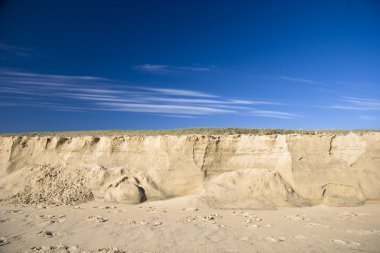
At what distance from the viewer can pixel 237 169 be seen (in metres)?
13.2

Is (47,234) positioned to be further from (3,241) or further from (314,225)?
(314,225)

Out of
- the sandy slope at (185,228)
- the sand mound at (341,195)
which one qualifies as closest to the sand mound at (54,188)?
the sandy slope at (185,228)

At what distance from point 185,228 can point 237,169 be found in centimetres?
446

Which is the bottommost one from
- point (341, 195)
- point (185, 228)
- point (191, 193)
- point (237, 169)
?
point (185, 228)

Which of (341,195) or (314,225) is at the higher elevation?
(341,195)

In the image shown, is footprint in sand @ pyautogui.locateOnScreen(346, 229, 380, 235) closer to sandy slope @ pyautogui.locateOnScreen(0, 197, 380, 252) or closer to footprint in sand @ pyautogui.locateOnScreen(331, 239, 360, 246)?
sandy slope @ pyautogui.locateOnScreen(0, 197, 380, 252)

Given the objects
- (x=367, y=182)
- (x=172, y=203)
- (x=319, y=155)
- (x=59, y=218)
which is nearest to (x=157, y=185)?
(x=172, y=203)

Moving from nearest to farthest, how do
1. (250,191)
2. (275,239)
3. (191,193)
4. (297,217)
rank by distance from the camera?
(275,239) < (297,217) < (250,191) < (191,193)

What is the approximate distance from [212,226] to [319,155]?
566 cm

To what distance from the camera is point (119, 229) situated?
30.8 ft

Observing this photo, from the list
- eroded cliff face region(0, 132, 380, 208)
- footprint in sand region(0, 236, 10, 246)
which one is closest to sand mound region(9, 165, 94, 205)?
eroded cliff face region(0, 132, 380, 208)

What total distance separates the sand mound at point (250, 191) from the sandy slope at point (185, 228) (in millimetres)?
547

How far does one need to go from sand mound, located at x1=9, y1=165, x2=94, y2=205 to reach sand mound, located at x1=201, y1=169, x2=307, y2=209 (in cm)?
A: 490

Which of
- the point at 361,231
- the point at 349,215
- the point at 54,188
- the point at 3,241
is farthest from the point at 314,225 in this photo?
the point at 54,188
